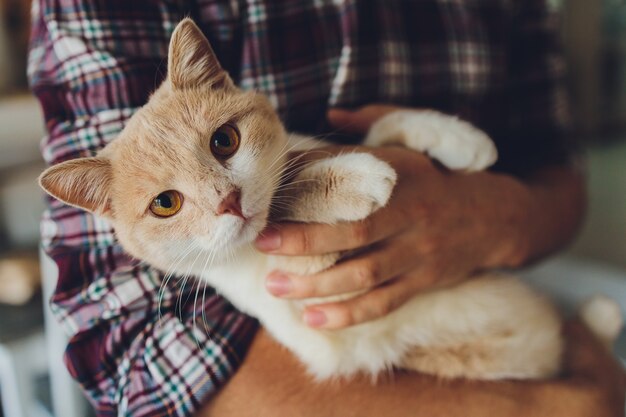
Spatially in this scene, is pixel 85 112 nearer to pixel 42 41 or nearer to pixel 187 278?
pixel 42 41

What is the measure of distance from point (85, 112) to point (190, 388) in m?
0.50

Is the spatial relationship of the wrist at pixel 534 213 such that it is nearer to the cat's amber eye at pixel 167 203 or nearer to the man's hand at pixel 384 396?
the man's hand at pixel 384 396

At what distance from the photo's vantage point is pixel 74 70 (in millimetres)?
834

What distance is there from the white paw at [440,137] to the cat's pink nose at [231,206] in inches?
15.1

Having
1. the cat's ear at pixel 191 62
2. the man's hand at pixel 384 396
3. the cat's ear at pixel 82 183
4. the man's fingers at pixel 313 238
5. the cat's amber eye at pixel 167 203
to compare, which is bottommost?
the man's hand at pixel 384 396

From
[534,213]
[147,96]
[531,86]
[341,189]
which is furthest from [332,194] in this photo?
[531,86]

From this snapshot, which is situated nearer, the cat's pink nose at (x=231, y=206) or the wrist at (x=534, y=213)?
the cat's pink nose at (x=231, y=206)

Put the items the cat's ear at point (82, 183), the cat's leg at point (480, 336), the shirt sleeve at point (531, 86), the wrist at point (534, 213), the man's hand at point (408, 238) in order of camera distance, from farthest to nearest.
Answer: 1. the shirt sleeve at point (531, 86)
2. the wrist at point (534, 213)
3. the cat's leg at point (480, 336)
4. the man's hand at point (408, 238)
5. the cat's ear at point (82, 183)

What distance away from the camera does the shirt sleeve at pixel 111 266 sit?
830mm

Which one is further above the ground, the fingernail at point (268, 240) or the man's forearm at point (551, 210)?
the fingernail at point (268, 240)

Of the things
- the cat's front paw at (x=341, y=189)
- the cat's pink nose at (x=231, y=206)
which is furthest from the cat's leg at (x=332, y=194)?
the cat's pink nose at (x=231, y=206)

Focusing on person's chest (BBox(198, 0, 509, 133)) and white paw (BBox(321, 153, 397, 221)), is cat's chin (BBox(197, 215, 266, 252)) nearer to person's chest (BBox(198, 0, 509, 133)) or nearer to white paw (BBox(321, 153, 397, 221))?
white paw (BBox(321, 153, 397, 221))

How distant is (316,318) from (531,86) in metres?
0.96

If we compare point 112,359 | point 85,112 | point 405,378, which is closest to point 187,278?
point 112,359
